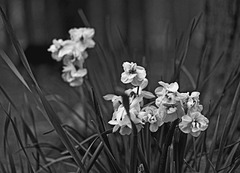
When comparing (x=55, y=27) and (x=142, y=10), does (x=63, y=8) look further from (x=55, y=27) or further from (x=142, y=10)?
(x=142, y=10)

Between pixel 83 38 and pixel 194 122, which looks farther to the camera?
pixel 83 38

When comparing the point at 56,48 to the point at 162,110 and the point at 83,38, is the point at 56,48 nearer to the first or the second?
the point at 83,38

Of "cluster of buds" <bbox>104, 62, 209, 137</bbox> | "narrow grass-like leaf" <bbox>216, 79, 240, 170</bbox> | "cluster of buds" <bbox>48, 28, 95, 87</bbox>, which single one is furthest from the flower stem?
"cluster of buds" <bbox>48, 28, 95, 87</bbox>

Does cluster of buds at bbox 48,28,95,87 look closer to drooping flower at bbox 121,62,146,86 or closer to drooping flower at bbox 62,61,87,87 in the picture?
drooping flower at bbox 62,61,87,87

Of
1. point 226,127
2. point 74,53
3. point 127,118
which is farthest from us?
point 74,53

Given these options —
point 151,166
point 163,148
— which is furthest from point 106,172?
point 163,148

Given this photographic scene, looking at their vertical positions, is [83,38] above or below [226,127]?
above

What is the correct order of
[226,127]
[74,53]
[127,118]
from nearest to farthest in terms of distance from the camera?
1. [127,118]
2. [226,127]
3. [74,53]

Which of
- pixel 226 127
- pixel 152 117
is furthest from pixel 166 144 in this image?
pixel 226 127
